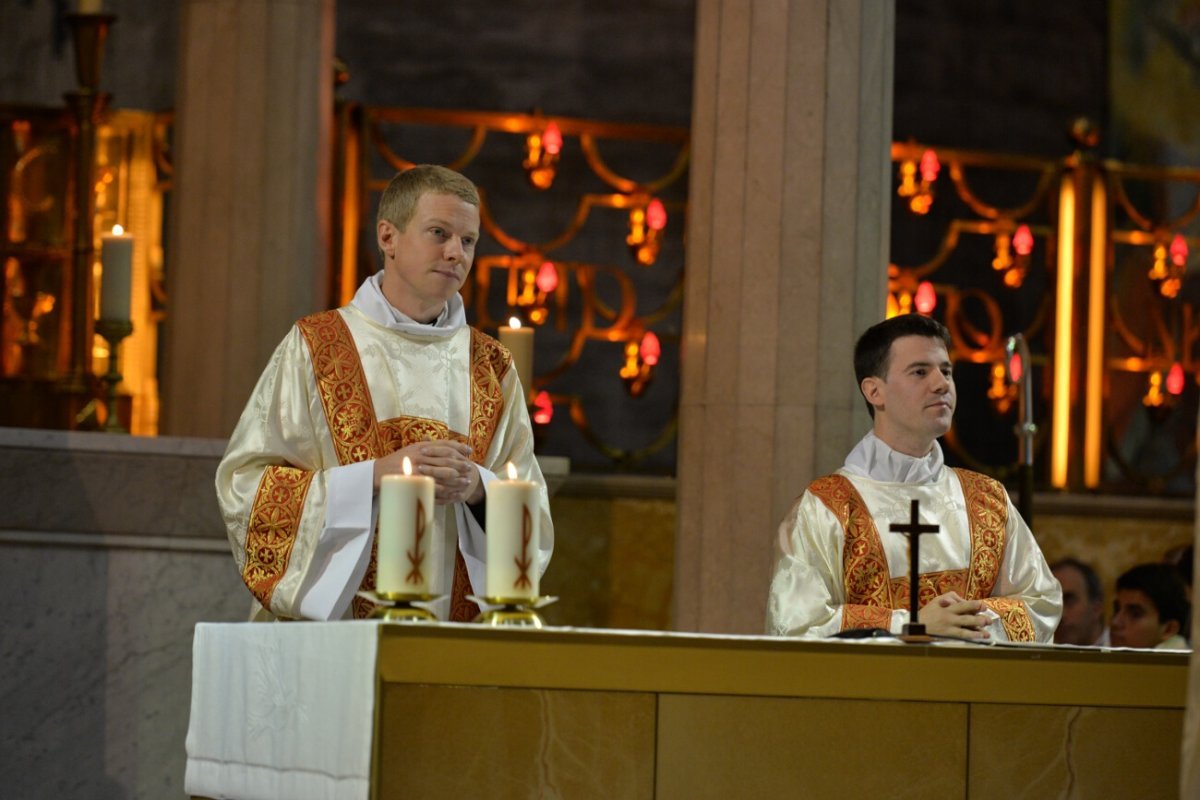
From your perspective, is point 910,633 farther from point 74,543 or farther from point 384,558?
point 74,543

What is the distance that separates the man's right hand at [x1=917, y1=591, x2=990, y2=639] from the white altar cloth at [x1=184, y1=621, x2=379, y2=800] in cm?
129

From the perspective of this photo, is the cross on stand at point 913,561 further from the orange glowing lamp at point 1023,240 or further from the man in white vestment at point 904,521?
the orange glowing lamp at point 1023,240

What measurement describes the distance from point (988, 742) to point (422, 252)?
5.76 feet

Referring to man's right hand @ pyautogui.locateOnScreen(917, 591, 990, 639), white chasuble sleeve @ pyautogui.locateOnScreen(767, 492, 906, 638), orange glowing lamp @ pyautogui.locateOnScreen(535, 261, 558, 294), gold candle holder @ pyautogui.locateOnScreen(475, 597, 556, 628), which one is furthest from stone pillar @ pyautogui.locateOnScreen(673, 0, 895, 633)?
gold candle holder @ pyautogui.locateOnScreen(475, 597, 556, 628)

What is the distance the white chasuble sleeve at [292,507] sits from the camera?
460 centimetres

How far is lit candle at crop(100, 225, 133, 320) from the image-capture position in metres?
7.05

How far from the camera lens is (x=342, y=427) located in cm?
489

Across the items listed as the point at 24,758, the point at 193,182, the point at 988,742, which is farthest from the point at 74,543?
the point at 988,742

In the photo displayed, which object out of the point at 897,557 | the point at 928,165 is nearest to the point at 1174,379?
the point at 928,165

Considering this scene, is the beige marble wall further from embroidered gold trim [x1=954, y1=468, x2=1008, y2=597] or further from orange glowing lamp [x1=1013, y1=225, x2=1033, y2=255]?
orange glowing lamp [x1=1013, y1=225, x2=1033, y2=255]

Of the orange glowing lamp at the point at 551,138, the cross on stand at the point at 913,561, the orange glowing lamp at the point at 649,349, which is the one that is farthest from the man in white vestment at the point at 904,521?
the orange glowing lamp at the point at 551,138

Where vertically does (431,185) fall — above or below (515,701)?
above

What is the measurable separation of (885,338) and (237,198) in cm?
315

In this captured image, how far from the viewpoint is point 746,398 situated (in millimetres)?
6859
